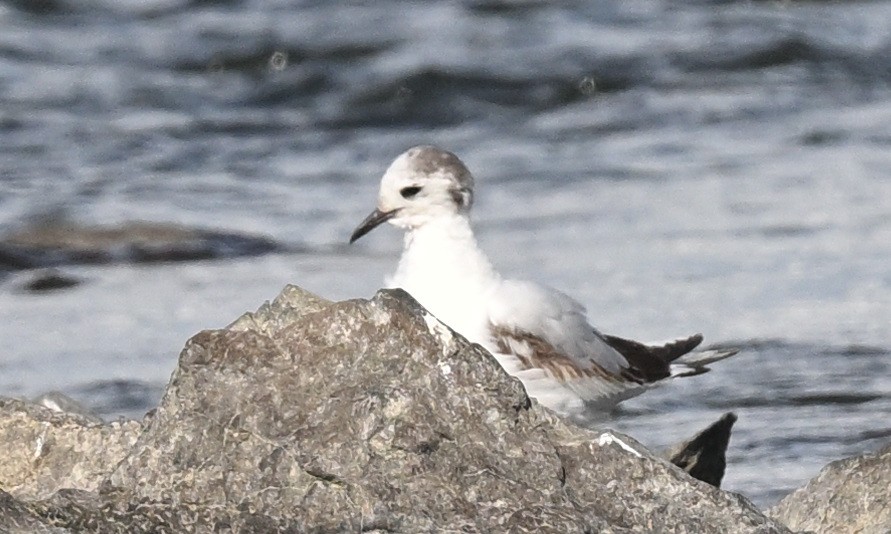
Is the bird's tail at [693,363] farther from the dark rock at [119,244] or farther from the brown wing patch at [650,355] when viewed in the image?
the dark rock at [119,244]

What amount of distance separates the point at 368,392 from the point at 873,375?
4.09 m

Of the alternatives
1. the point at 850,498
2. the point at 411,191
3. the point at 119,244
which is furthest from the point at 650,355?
the point at 119,244

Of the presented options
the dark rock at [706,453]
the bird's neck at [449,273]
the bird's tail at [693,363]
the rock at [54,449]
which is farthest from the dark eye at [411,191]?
the rock at [54,449]

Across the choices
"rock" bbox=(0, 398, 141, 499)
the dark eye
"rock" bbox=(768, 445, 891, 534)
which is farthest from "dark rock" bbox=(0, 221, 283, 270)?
"rock" bbox=(768, 445, 891, 534)

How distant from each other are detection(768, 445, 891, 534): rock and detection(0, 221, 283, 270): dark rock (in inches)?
223

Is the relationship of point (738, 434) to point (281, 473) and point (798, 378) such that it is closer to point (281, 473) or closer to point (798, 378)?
point (798, 378)

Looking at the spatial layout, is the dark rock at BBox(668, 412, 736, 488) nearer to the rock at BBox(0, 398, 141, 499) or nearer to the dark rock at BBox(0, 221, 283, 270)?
the rock at BBox(0, 398, 141, 499)

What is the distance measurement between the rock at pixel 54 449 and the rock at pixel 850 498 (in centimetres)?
136

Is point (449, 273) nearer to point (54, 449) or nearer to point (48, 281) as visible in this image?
point (54, 449)

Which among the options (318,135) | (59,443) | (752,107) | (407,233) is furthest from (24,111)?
(59,443)

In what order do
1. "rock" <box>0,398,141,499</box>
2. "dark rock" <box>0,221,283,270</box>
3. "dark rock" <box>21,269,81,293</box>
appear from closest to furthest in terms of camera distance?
"rock" <box>0,398,141,499</box>, "dark rock" <box>21,269,81,293</box>, "dark rock" <box>0,221,283,270</box>

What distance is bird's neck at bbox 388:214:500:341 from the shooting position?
579 cm

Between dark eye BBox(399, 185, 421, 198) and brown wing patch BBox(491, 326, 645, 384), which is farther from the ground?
dark eye BBox(399, 185, 421, 198)

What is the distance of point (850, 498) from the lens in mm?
3836
